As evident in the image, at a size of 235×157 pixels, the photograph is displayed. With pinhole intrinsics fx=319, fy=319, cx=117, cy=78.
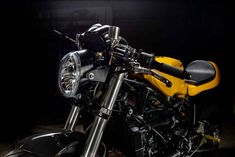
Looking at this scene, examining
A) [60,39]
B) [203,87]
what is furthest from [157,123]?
[60,39]

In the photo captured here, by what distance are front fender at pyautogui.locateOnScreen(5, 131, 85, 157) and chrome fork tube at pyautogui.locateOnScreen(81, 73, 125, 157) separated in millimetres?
98

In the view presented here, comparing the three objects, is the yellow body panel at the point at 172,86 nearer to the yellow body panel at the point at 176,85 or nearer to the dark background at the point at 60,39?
the yellow body panel at the point at 176,85

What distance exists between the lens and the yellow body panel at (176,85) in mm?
2293

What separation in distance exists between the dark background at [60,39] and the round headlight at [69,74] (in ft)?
10.2

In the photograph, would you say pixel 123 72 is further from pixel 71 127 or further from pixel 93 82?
pixel 71 127

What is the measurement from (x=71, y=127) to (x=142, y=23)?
575 centimetres

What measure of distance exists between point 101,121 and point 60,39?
3.41 metres

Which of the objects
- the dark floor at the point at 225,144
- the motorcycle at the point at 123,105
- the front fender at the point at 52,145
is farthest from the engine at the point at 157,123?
the dark floor at the point at 225,144

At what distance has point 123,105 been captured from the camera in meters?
2.05

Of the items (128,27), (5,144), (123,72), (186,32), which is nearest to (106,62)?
(123,72)

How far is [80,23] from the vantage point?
21.8ft

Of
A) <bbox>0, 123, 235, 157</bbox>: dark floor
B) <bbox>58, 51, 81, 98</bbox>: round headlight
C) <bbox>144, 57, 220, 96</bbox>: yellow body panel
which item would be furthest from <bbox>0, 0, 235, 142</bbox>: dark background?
<bbox>58, 51, 81, 98</bbox>: round headlight

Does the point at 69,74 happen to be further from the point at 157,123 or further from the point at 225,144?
the point at 225,144

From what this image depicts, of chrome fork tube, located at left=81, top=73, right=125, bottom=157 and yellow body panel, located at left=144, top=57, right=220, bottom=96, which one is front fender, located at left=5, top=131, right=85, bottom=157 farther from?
yellow body panel, located at left=144, top=57, right=220, bottom=96
